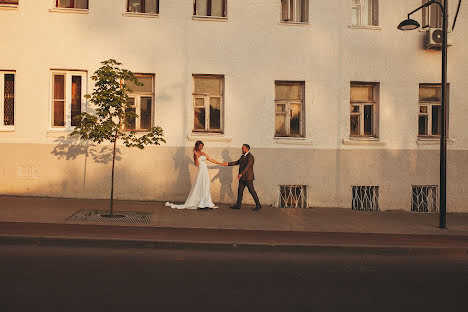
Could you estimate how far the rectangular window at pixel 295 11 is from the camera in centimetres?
1482

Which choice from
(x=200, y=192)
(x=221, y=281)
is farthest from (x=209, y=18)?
(x=221, y=281)

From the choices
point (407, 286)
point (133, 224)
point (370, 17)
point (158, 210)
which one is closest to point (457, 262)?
point (407, 286)

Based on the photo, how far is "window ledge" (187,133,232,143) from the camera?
1415 centimetres

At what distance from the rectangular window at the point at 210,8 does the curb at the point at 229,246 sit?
869 centimetres

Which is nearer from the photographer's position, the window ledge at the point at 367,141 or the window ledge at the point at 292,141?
the window ledge at the point at 292,141

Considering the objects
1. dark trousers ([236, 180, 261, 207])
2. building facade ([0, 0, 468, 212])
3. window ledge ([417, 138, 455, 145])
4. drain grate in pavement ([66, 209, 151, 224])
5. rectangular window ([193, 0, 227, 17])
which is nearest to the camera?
drain grate in pavement ([66, 209, 151, 224])

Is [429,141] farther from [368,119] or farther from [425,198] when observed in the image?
[368,119]

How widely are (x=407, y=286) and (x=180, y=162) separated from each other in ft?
29.6

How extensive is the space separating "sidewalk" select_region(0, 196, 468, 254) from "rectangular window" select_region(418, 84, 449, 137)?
3.03 m

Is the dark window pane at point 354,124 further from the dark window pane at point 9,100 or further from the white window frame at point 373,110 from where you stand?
the dark window pane at point 9,100

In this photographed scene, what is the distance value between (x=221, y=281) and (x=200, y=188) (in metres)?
7.06

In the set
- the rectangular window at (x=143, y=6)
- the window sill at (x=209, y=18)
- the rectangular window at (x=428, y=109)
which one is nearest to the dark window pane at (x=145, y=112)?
the rectangular window at (x=143, y=6)

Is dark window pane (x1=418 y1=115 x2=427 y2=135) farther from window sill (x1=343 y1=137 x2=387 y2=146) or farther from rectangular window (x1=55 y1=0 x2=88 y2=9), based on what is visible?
rectangular window (x1=55 y1=0 x2=88 y2=9)

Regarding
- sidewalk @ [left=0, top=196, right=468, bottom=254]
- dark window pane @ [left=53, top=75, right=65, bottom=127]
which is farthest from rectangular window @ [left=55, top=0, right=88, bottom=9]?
sidewalk @ [left=0, top=196, right=468, bottom=254]
